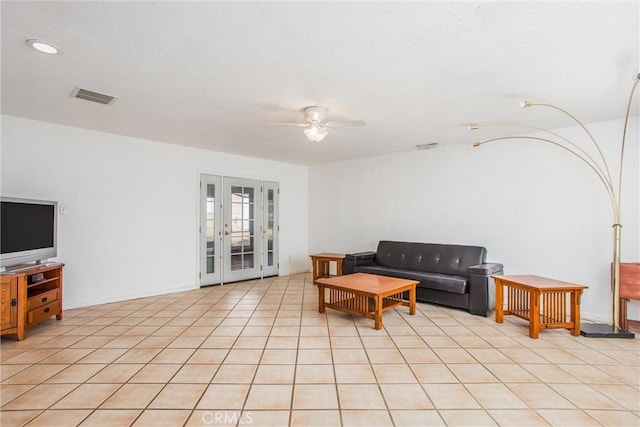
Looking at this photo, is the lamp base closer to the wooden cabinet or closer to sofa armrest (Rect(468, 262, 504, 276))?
sofa armrest (Rect(468, 262, 504, 276))

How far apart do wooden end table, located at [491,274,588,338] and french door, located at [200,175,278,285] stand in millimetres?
4068

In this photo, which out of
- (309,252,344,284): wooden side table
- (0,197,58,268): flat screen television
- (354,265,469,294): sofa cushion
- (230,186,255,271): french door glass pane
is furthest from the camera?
(230,186,255,271): french door glass pane

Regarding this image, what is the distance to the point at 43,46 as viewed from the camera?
2111mm

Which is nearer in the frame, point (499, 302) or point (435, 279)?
point (499, 302)

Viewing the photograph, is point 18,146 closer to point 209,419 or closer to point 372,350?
point 209,419

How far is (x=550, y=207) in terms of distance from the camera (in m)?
4.03

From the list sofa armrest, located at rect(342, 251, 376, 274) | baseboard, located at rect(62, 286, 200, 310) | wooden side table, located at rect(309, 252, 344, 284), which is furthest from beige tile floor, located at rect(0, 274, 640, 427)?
wooden side table, located at rect(309, 252, 344, 284)

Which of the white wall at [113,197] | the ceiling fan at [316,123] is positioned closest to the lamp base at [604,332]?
the ceiling fan at [316,123]

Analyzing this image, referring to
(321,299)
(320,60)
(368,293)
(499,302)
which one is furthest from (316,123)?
(499,302)

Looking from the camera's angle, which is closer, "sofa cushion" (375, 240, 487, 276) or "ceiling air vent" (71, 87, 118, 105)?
"ceiling air vent" (71, 87, 118, 105)

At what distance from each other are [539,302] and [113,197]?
5.45 metres

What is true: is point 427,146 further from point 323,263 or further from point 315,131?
point 323,263

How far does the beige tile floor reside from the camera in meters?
1.85

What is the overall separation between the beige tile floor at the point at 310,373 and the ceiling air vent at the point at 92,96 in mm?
2374
